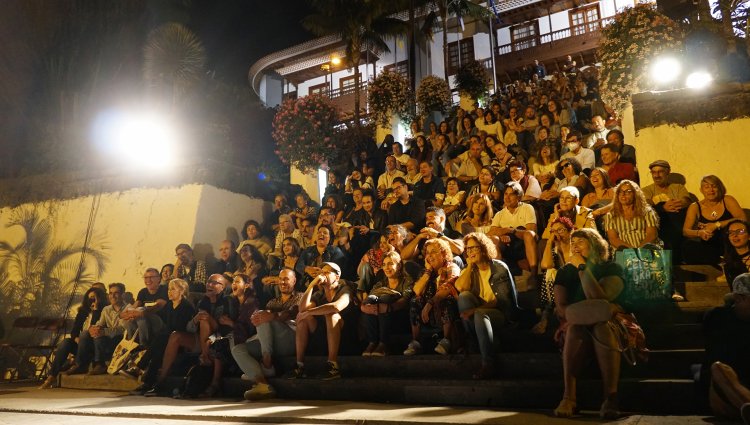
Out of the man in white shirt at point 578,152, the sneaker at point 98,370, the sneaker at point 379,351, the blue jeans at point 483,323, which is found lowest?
the sneaker at point 98,370

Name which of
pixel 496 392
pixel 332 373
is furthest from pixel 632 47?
pixel 332 373

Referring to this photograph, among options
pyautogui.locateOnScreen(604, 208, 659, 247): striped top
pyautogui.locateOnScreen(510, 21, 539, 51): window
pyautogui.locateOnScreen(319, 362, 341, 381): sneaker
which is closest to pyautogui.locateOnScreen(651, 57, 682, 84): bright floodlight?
pyautogui.locateOnScreen(604, 208, 659, 247): striped top

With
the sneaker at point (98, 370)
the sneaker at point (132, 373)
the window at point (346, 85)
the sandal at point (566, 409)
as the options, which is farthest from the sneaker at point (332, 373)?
the window at point (346, 85)

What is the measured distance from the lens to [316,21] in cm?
1833

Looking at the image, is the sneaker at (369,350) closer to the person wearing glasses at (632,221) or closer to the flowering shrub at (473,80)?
the person wearing glasses at (632,221)

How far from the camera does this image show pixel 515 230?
6.14m

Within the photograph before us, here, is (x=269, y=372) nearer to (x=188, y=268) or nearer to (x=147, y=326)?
(x=147, y=326)

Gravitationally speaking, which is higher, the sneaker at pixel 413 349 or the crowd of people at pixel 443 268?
the crowd of people at pixel 443 268

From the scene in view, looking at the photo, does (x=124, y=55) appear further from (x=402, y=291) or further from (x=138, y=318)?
(x=402, y=291)

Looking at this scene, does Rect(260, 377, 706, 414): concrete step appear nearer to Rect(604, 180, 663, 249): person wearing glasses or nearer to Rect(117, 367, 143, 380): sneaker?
Rect(604, 180, 663, 249): person wearing glasses

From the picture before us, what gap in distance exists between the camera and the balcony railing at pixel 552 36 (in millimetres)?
21252

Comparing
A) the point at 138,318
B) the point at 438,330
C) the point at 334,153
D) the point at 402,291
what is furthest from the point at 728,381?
the point at 334,153

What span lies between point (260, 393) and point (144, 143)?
21.0ft

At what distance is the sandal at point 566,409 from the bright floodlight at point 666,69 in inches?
207
